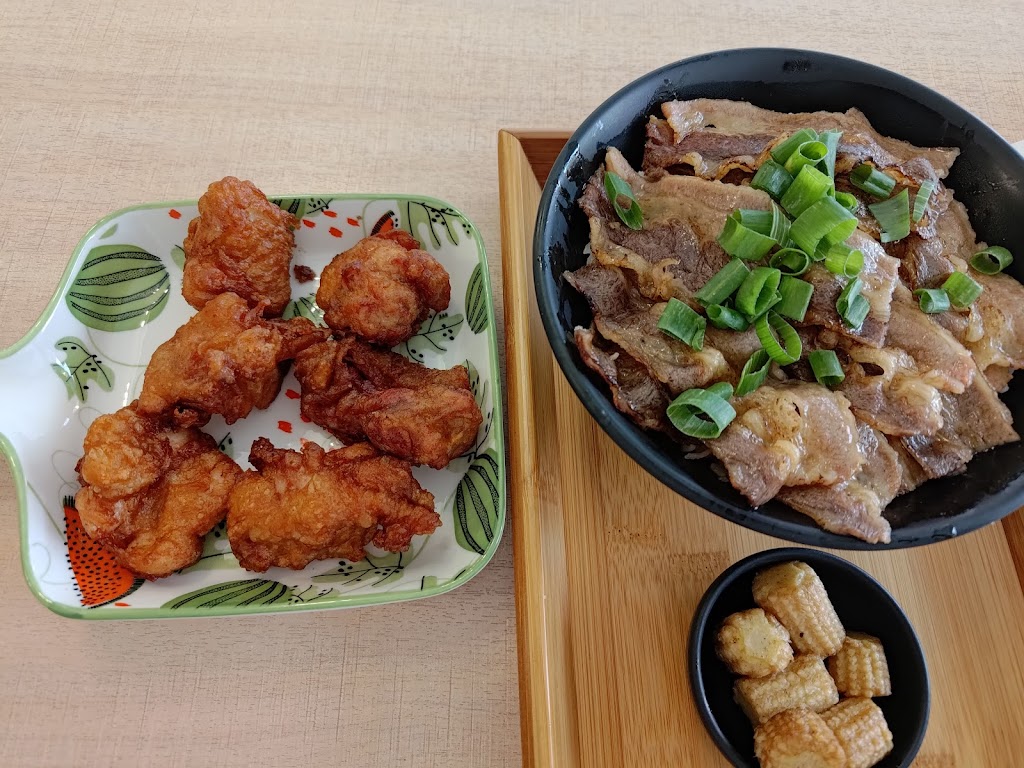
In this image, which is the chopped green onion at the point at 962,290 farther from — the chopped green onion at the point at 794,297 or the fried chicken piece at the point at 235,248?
the fried chicken piece at the point at 235,248

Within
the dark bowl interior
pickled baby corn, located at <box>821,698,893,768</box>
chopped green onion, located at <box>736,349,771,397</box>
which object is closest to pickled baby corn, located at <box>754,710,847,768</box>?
pickled baby corn, located at <box>821,698,893,768</box>

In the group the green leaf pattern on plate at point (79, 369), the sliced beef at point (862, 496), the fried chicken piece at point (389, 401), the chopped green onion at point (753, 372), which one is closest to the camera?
the sliced beef at point (862, 496)

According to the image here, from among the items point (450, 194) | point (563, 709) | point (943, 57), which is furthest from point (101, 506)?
point (943, 57)

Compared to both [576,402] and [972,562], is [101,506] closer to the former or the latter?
[576,402]

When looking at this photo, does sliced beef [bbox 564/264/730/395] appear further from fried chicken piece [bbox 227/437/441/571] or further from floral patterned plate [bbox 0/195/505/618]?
fried chicken piece [bbox 227/437/441/571]

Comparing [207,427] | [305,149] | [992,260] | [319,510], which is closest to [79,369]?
[207,427]

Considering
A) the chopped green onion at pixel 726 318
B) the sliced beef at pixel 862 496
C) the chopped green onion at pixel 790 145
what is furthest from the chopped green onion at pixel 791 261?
the sliced beef at pixel 862 496
